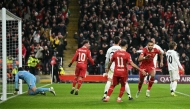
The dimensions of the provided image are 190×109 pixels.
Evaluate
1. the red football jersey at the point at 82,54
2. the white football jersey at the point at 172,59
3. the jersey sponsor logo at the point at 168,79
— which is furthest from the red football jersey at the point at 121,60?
the jersey sponsor logo at the point at 168,79

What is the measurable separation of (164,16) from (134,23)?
2.69 metres

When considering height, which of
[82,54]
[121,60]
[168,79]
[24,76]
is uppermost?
[82,54]

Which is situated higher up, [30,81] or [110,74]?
[110,74]

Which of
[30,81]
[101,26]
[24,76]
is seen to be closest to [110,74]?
[30,81]

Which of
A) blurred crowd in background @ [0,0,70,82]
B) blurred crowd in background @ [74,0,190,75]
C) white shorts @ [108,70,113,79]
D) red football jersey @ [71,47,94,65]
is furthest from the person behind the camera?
blurred crowd in background @ [74,0,190,75]

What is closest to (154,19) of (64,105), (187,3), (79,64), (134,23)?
(134,23)

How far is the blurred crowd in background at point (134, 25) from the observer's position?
112ft

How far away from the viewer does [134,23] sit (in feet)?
118

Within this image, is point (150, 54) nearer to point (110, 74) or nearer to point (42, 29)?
point (110, 74)

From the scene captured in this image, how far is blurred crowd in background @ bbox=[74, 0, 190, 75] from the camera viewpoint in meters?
34.0

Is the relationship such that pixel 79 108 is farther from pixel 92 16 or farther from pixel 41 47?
pixel 92 16

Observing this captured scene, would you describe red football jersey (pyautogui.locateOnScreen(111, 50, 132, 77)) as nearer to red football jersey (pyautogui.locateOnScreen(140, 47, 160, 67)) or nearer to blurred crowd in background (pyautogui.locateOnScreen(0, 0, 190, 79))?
red football jersey (pyautogui.locateOnScreen(140, 47, 160, 67))

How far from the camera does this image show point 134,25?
3584 cm

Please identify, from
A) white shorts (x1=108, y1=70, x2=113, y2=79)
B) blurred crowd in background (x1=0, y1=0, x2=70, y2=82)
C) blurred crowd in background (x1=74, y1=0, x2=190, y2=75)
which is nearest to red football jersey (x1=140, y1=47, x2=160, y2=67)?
white shorts (x1=108, y1=70, x2=113, y2=79)
